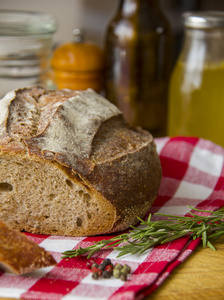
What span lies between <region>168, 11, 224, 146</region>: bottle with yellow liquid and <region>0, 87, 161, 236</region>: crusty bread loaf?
912 millimetres

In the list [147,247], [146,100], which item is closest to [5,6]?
[146,100]

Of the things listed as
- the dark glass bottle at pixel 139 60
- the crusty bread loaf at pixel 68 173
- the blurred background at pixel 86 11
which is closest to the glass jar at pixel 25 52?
the dark glass bottle at pixel 139 60

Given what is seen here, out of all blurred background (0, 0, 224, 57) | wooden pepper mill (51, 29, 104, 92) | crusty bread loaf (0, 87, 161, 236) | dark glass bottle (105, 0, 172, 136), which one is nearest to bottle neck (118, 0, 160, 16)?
dark glass bottle (105, 0, 172, 136)

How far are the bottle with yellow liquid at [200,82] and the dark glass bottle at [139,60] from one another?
7.7 inches

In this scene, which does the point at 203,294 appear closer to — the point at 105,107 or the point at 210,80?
the point at 105,107

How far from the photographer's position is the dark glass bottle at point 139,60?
2.48 metres

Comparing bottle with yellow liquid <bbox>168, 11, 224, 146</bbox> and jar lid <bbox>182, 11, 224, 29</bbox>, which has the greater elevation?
jar lid <bbox>182, 11, 224, 29</bbox>

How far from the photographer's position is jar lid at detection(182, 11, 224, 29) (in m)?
2.13

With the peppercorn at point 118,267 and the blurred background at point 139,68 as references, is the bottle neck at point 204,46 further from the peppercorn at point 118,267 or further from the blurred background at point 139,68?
the peppercorn at point 118,267

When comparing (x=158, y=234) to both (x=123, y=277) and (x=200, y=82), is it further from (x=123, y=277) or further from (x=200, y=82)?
(x=200, y=82)

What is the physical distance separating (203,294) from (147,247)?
223 mm

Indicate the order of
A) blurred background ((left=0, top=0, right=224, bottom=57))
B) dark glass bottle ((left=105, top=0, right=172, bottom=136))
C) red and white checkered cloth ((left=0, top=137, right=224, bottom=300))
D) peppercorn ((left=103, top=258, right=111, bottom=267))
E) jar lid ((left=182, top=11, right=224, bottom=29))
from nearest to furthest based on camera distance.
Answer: red and white checkered cloth ((left=0, top=137, right=224, bottom=300))
peppercorn ((left=103, top=258, right=111, bottom=267))
jar lid ((left=182, top=11, right=224, bottom=29))
dark glass bottle ((left=105, top=0, right=172, bottom=136))
blurred background ((left=0, top=0, right=224, bottom=57))

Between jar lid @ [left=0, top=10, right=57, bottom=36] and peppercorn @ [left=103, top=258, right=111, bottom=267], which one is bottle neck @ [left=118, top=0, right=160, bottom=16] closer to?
jar lid @ [left=0, top=10, right=57, bottom=36]

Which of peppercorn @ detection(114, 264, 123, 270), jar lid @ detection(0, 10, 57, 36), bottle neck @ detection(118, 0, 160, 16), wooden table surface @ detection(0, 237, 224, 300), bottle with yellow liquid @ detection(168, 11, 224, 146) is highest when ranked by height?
bottle neck @ detection(118, 0, 160, 16)
